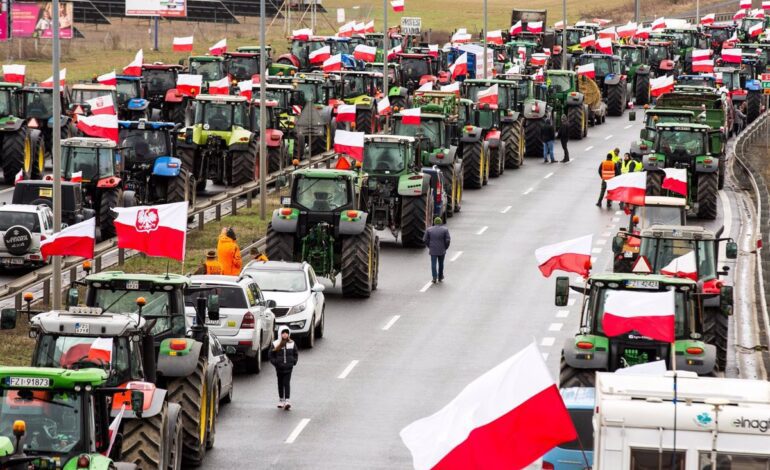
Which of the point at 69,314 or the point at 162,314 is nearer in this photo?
the point at 69,314

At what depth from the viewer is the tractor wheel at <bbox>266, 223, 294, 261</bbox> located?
122ft

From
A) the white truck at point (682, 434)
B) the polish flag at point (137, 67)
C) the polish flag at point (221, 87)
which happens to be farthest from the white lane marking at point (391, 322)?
the polish flag at point (137, 67)

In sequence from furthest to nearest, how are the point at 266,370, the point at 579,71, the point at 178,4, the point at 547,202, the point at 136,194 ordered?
1. the point at 178,4
2. the point at 579,71
3. the point at 547,202
4. the point at 136,194
5. the point at 266,370

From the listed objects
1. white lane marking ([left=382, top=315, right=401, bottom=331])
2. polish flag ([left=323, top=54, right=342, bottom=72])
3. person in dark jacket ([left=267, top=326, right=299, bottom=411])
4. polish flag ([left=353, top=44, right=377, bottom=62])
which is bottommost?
white lane marking ([left=382, top=315, right=401, bottom=331])

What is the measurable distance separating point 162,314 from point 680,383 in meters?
8.90

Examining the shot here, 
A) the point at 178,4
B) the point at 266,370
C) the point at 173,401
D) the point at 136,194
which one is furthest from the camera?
the point at 178,4

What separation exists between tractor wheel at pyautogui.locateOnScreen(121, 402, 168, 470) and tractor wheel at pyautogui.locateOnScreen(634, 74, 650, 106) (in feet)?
197

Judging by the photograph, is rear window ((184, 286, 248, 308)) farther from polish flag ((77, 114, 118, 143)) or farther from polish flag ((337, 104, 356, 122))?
polish flag ((337, 104, 356, 122))

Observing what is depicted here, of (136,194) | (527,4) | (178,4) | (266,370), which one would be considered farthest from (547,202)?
(527,4)

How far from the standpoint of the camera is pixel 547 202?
171 ft

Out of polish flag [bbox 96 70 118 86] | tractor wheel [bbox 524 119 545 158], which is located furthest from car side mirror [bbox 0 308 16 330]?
tractor wheel [bbox 524 119 545 158]

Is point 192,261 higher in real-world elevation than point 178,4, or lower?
lower

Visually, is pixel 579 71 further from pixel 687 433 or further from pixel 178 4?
pixel 687 433

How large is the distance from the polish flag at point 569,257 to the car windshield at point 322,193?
36.2 feet
